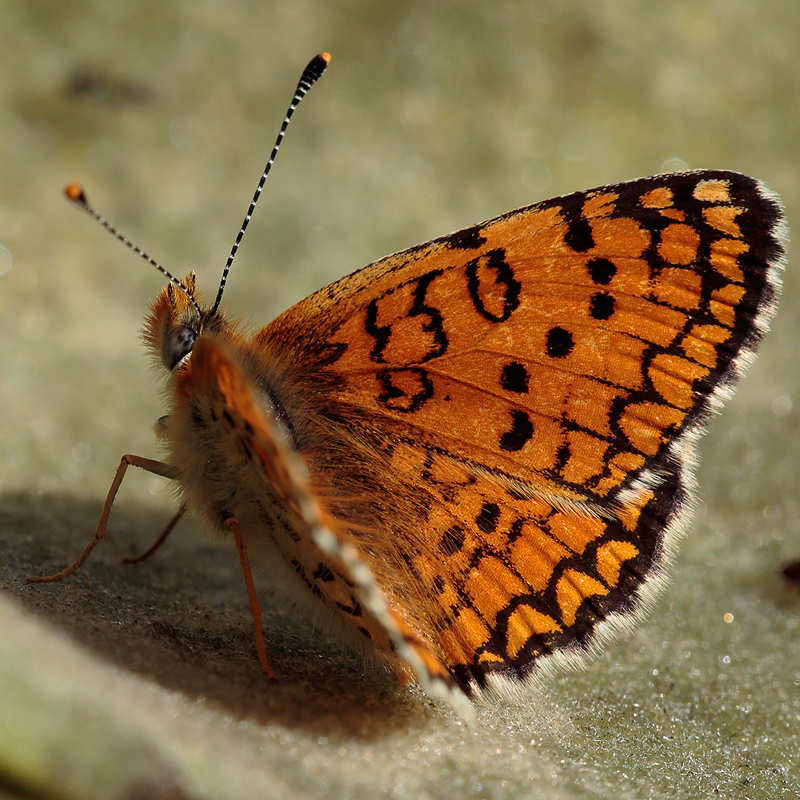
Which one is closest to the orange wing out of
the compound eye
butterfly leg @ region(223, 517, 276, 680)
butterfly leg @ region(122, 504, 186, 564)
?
butterfly leg @ region(223, 517, 276, 680)

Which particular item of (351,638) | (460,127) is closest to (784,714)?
(351,638)

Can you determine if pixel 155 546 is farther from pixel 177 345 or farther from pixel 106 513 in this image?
pixel 177 345

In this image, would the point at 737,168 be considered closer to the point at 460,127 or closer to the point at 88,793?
the point at 460,127

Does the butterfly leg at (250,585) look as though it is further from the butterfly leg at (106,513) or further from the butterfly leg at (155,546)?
the butterfly leg at (155,546)

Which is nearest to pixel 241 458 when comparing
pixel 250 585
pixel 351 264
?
pixel 250 585

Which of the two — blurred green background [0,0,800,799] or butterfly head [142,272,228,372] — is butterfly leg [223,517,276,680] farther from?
butterfly head [142,272,228,372]
